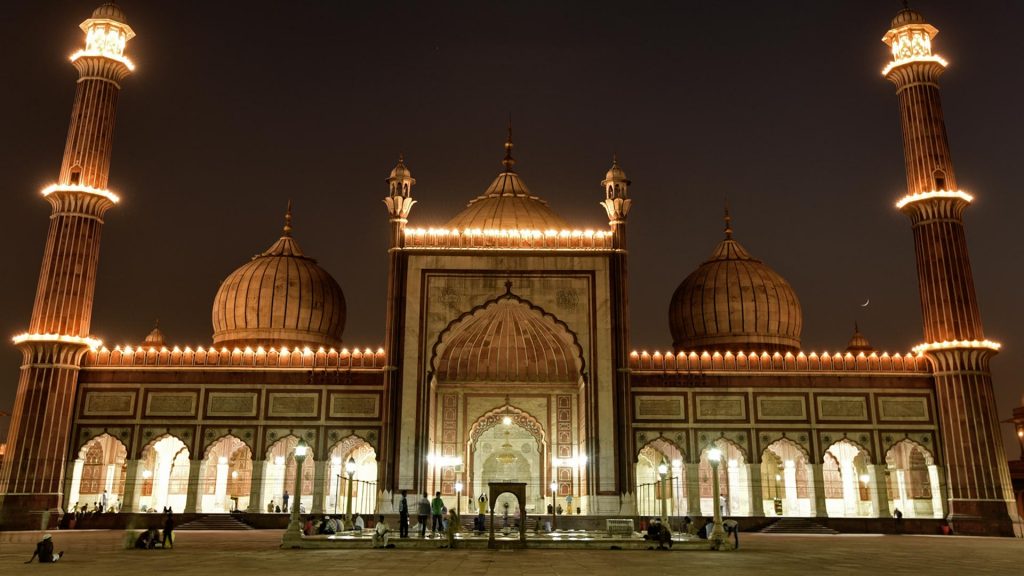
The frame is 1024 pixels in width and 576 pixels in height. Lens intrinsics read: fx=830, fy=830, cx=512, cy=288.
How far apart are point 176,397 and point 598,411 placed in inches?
459

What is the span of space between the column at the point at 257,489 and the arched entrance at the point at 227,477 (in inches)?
110

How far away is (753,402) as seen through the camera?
23.4 meters

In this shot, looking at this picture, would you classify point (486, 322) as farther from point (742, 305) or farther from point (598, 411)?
point (742, 305)

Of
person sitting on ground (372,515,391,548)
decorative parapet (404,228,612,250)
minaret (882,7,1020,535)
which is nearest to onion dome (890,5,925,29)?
minaret (882,7,1020,535)

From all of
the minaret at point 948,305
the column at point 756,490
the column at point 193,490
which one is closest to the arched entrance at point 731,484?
the column at point 756,490

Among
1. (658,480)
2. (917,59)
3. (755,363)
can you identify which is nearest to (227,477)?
(658,480)

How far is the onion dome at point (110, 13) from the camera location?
25.1 meters

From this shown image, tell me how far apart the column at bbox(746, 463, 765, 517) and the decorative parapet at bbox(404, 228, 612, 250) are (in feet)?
23.9

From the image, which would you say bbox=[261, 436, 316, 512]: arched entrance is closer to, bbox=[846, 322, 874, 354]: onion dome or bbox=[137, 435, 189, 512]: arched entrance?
bbox=[137, 435, 189, 512]: arched entrance

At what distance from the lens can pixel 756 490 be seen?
74.2 feet

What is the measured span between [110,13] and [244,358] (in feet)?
37.6

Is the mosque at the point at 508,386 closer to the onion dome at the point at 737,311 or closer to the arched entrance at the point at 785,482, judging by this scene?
the arched entrance at the point at 785,482

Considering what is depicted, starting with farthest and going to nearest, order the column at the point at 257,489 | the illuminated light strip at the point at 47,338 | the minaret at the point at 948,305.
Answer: the column at the point at 257,489 → the illuminated light strip at the point at 47,338 → the minaret at the point at 948,305

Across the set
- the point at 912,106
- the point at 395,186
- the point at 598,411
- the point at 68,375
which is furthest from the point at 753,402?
the point at 68,375
